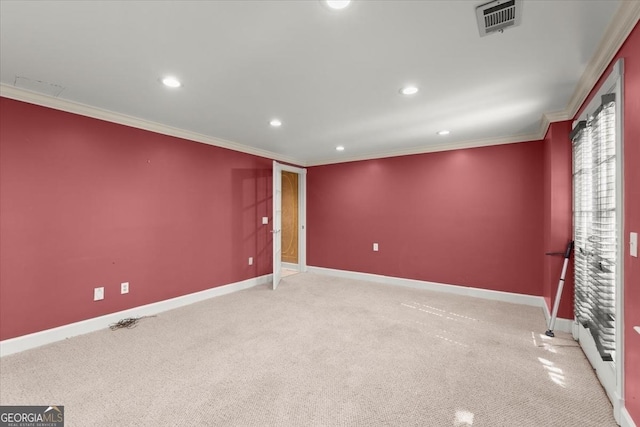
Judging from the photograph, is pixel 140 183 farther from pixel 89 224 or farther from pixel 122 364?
pixel 122 364

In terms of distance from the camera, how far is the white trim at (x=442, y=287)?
12.3ft

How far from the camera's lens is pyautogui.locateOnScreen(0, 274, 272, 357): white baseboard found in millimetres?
2439

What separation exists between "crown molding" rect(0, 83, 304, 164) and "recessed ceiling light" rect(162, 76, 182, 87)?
1183 millimetres

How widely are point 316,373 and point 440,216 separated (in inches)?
127

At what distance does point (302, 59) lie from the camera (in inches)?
76.6

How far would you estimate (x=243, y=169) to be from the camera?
4.52 m

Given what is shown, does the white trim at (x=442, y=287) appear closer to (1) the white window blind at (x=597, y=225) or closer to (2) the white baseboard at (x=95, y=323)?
(1) the white window blind at (x=597, y=225)

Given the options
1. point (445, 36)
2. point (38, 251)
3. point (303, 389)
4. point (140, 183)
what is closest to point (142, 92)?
point (140, 183)

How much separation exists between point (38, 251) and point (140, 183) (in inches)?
44.3

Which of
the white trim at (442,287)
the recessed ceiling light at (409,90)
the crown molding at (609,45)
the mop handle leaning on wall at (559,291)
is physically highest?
the recessed ceiling light at (409,90)

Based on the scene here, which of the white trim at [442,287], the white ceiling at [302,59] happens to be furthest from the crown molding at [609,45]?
the white trim at [442,287]

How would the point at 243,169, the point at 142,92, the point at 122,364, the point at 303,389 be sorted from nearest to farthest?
the point at 303,389 → the point at 122,364 → the point at 142,92 → the point at 243,169

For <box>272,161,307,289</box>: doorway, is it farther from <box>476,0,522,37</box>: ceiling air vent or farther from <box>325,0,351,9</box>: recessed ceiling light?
<box>476,0,522,37</box>: ceiling air vent

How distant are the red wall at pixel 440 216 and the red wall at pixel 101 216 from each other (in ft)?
6.59
